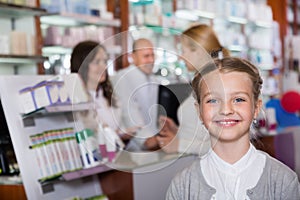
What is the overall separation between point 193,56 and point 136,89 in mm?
305

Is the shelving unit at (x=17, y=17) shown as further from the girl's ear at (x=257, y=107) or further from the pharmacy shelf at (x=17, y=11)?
the girl's ear at (x=257, y=107)

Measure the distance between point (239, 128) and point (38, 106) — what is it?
1159mm

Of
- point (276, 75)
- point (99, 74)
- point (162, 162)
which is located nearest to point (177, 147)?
point (162, 162)

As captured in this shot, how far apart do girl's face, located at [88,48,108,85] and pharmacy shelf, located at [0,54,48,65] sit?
2.17 metres

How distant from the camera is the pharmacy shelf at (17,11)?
3.59 m

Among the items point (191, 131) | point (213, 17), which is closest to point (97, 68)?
point (191, 131)

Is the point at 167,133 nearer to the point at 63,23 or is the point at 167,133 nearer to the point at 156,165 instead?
the point at 156,165

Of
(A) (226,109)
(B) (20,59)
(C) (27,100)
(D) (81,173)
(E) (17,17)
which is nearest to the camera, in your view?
(A) (226,109)

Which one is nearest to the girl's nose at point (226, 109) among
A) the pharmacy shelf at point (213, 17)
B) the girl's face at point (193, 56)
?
the girl's face at point (193, 56)

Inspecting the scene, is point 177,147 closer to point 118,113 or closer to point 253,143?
point 253,143

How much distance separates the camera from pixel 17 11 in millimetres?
3721

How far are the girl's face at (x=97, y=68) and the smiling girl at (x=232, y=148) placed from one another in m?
0.37

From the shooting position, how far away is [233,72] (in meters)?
1.17

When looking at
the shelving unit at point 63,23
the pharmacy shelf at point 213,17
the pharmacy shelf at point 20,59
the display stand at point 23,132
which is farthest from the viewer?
the pharmacy shelf at point 213,17
